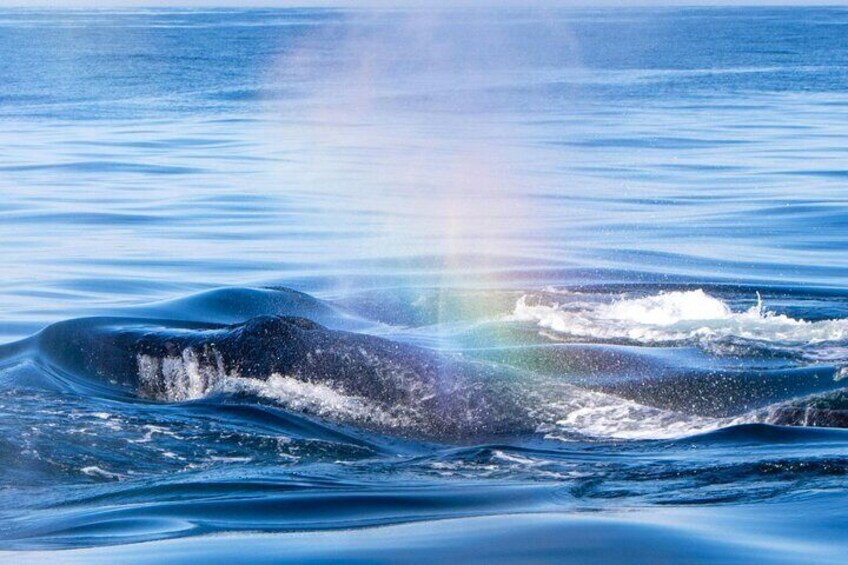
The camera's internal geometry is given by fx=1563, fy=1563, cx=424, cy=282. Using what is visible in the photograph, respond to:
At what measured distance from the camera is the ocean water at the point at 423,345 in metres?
5.86

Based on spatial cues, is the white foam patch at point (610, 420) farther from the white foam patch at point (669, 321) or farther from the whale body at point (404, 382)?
the white foam patch at point (669, 321)

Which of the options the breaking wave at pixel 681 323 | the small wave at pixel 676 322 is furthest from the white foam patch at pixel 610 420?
the small wave at pixel 676 322

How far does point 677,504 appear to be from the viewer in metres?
6.06

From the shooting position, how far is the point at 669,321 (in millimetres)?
10984

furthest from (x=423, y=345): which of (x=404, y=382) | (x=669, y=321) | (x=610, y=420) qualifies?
(x=610, y=420)

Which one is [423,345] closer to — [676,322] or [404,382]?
[676,322]

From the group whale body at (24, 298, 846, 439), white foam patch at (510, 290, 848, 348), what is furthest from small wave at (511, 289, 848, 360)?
whale body at (24, 298, 846, 439)

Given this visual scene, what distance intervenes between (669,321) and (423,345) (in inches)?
70.0

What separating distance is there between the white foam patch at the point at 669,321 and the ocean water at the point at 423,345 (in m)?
0.04

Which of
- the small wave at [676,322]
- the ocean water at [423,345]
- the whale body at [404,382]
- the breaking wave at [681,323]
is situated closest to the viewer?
the ocean water at [423,345]

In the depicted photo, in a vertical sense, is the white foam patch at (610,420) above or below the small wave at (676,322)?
below

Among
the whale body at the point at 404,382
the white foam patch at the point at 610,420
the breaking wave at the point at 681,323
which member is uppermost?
the breaking wave at the point at 681,323

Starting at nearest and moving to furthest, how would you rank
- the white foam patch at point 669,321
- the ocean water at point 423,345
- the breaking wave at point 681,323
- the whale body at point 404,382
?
the ocean water at point 423,345 < the whale body at point 404,382 < the breaking wave at point 681,323 < the white foam patch at point 669,321

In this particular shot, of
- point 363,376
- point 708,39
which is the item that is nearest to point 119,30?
point 708,39
